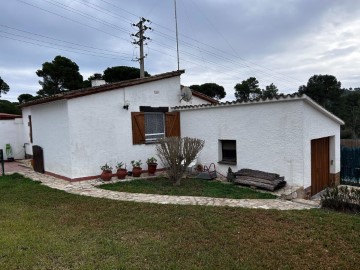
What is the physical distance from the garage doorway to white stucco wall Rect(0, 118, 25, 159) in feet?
58.1

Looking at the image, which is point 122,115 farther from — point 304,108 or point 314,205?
point 314,205

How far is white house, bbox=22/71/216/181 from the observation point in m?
10.3

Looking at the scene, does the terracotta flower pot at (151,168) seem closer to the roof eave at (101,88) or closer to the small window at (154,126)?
the small window at (154,126)

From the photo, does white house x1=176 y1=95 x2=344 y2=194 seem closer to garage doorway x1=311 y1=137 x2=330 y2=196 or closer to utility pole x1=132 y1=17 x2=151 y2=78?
garage doorway x1=311 y1=137 x2=330 y2=196

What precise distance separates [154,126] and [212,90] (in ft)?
90.0

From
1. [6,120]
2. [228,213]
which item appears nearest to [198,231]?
[228,213]

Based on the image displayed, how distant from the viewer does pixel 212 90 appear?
127ft

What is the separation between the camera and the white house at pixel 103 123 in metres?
10.3

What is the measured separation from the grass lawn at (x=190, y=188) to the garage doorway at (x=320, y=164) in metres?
2.83

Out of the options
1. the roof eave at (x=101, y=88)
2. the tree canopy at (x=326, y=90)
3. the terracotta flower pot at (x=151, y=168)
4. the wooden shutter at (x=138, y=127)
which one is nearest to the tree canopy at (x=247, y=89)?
the tree canopy at (x=326, y=90)

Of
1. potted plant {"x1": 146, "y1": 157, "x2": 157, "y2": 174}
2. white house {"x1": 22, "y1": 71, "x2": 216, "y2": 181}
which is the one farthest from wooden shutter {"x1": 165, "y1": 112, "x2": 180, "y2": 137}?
potted plant {"x1": 146, "y1": 157, "x2": 157, "y2": 174}

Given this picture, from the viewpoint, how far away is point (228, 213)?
21.0 ft

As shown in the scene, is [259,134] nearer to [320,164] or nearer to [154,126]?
[320,164]

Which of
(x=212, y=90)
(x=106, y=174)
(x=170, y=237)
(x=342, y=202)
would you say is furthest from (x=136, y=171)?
(x=212, y=90)
